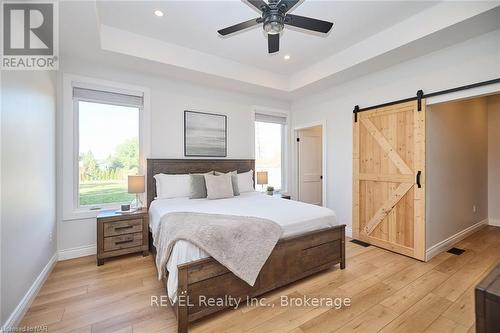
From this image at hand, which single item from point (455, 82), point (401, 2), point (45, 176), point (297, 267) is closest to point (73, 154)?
point (45, 176)

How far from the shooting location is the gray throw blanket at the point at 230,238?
1.81m

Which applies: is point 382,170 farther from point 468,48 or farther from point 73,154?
point 73,154

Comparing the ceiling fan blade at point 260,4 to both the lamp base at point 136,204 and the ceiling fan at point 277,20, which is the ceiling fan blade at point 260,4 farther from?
the lamp base at point 136,204

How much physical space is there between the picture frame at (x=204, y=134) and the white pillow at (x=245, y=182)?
0.56 metres

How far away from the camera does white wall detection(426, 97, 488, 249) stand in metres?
3.02

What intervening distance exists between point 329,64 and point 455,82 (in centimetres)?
166

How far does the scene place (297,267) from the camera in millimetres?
2307

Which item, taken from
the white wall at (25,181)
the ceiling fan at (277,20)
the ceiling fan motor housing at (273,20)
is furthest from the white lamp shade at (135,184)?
the ceiling fan motor housing at (273,20)

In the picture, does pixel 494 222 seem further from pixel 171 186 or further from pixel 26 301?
pixel 26 301

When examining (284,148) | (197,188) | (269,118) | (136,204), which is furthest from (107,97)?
(284,148)

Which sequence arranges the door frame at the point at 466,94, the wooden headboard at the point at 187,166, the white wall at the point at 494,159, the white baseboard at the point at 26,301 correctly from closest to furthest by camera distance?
the white baseboard at the point at 26,301 < the door frame at the point at 466,94 < the wooden headboard at the point at 187,166 < the white wall at the point at 494,159

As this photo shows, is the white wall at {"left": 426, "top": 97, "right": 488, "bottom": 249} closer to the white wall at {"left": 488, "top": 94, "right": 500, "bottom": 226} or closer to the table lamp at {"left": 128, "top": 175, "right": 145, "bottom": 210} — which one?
the white wall at {"left": 488, "top": 94, "right": 500, "bottom": 226}

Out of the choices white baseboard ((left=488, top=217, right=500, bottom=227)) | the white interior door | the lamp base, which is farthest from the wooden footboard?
white baseboard ((left=488, top=217, right=500, bottom=227))

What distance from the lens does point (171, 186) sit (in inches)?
133
